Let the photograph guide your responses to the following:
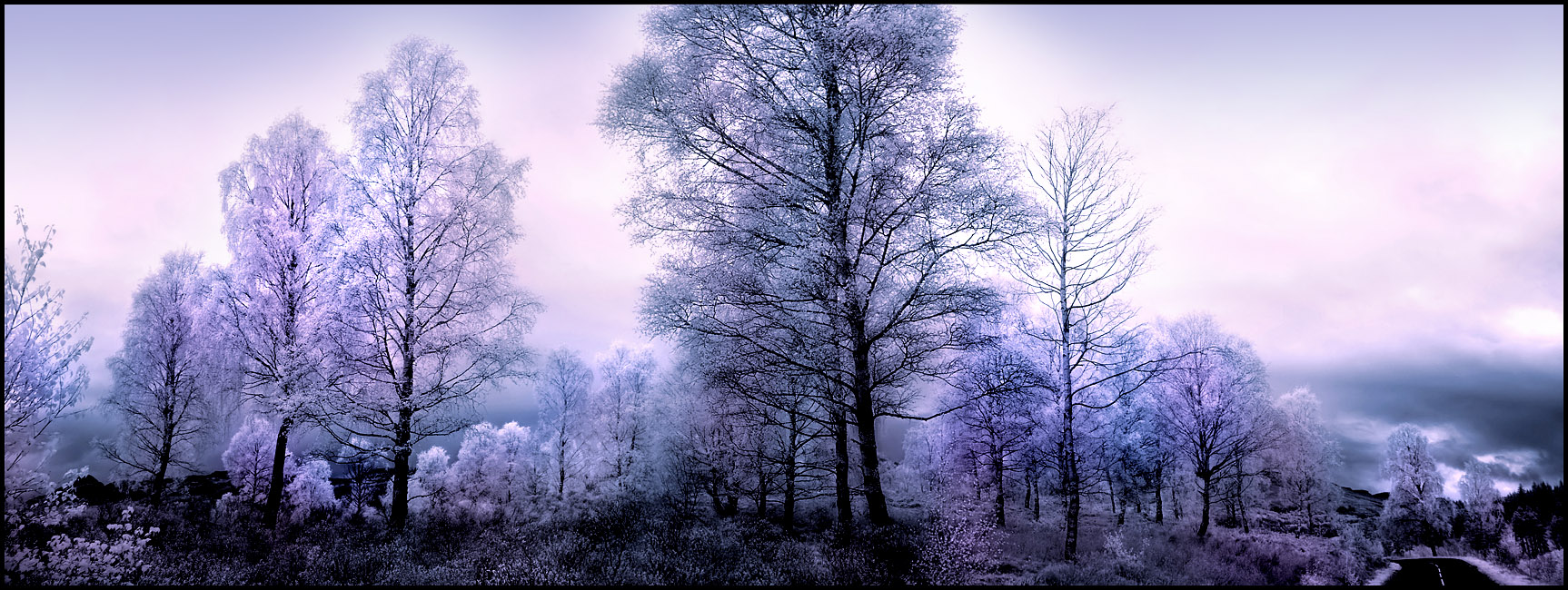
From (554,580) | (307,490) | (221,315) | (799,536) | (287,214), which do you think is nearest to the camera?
(554,580)

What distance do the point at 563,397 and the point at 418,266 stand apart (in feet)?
69.7

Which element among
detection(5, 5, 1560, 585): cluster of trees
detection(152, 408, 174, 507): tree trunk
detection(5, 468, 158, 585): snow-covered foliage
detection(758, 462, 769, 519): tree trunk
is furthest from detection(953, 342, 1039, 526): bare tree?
detection(152, 408, 174, 507): tree trunk

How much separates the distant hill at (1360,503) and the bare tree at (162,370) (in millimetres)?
54544

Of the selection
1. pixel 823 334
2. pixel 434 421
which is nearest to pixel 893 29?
pixel 823 334

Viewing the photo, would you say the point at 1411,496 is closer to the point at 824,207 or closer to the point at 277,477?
the point at 824,207

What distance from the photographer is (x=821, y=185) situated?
7.24 metres

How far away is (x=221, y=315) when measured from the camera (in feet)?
37.2

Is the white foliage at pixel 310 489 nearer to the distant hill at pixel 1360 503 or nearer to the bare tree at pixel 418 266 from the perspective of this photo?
the bare tree at pixel 418 266

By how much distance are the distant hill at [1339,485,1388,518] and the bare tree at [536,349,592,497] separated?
4553 cm

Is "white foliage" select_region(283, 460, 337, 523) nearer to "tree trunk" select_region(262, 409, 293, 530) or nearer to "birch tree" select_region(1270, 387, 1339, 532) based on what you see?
"tree trunk" select_region(262, 409, 293, 530)

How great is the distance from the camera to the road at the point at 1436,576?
36.1 ft

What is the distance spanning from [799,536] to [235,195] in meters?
14.3

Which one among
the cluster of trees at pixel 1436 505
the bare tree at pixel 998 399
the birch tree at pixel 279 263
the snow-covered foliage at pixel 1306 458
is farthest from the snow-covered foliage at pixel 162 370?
the snow-covered foliage at pixel 1306 458

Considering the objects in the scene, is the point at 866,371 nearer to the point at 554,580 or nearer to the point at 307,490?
the point at 554,580
